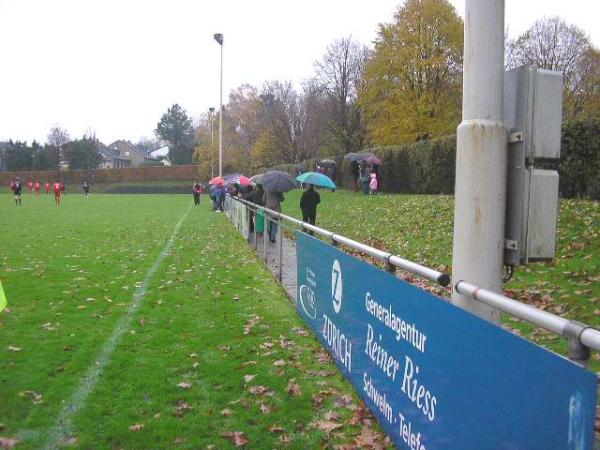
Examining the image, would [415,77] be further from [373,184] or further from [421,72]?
[373,184]

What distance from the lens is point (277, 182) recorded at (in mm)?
15258

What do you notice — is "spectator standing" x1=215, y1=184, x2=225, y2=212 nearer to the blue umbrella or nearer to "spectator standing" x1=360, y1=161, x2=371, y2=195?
"spectator standing" x1=360, y1=161, x2=371, y2=195

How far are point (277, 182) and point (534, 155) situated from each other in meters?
12.5

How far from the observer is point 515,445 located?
84.8 inches

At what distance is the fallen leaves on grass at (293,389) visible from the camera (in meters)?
4.85

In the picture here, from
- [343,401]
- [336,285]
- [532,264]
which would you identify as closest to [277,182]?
[532,264]

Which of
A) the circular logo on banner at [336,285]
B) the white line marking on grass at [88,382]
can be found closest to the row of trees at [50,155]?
the white line marking on grass at [88,382]

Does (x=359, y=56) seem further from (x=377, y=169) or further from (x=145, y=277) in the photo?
(x=145, y=277)

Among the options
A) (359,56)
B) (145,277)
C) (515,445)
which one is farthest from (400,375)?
(359,56)

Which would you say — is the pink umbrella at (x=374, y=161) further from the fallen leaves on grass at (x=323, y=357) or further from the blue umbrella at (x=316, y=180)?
the fallen leaves on grass at (x=323, y=357)

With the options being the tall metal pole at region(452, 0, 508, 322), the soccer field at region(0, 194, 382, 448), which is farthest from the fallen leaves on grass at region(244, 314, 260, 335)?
the tall metal pole at region(452, 0, 508, 322)

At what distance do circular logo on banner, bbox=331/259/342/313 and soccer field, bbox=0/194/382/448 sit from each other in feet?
2.18

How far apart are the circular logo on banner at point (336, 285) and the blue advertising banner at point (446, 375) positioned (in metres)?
0.01

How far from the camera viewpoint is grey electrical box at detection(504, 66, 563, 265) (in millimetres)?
2877
